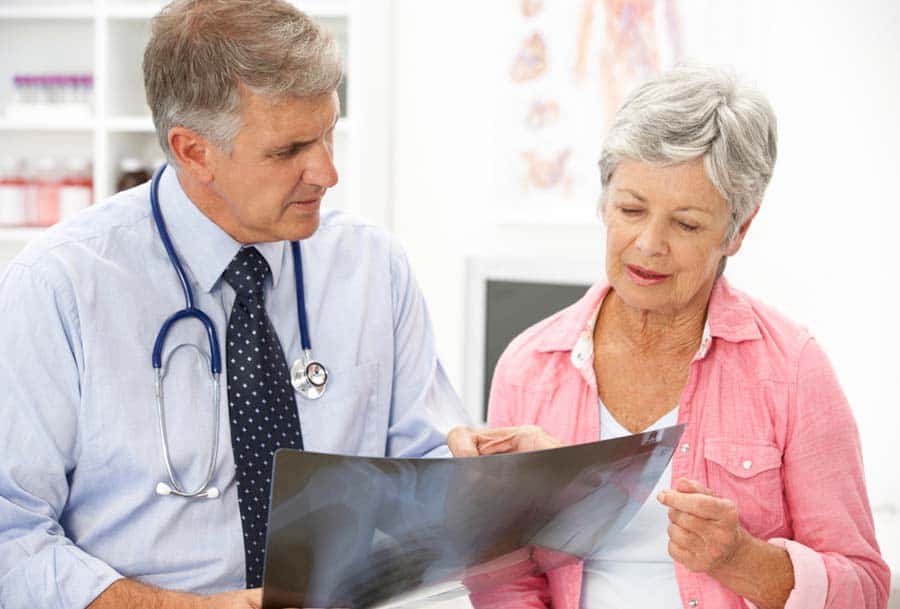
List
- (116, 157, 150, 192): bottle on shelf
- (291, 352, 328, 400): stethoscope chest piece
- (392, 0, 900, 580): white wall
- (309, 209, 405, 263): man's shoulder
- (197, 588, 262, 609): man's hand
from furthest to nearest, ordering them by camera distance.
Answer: (116, 157, 150, 192): bottle on shelf < (392, 0, 900, 580): white wall < (309, 209, 405, 263): man's shoulder < (291, 352, 328, 400): stethoscope chest piece < (197, 588, 262, 609): man's hand

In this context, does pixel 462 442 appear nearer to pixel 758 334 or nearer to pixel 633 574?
pixel 633 574

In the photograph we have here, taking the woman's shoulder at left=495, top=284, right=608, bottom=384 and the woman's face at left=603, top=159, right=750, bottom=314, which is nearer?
the woman's face at left=603, top=159, right=750, bottom=314

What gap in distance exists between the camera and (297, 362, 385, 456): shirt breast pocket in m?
1.47

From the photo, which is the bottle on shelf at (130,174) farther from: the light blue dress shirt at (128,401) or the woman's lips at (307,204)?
the woman's lips at (307,204)

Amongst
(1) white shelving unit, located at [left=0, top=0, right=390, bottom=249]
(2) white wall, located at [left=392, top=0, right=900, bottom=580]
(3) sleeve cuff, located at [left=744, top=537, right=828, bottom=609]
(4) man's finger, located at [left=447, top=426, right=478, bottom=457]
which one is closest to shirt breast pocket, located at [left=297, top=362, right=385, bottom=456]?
(4) man's finger, located at [left=447, top=426, right=478, bottom=457]

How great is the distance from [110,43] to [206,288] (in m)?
2.04

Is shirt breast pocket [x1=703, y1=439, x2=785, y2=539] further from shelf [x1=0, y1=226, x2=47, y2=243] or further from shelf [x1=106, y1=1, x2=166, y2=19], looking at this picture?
shelf [x1=0, y1=226, x2=47, y2=243]

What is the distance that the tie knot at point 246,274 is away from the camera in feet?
4.77

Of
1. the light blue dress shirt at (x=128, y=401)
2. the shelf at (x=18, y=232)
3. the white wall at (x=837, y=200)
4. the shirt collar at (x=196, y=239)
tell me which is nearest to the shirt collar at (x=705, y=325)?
the light blue dress shirt at (x=128, y=401)

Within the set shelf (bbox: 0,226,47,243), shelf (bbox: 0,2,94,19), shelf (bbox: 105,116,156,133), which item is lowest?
shelf (bbox: 0,226,47,243)

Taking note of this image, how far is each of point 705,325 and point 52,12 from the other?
252cm

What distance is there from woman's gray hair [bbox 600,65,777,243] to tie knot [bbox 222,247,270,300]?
488 mm

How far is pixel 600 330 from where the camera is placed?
61.1 inches

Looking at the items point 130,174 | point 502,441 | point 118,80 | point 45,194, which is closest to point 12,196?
point 45,194
